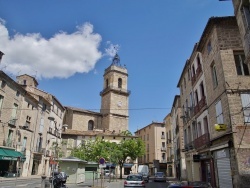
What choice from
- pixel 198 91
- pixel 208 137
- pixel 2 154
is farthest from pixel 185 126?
pixel 2 154

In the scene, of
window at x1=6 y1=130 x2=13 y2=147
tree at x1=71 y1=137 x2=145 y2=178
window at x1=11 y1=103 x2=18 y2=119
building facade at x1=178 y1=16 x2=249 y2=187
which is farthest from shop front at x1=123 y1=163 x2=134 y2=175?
building facade at x1=178 y1=16 x2=249 y2=187

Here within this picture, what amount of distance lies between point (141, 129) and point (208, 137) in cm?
5474

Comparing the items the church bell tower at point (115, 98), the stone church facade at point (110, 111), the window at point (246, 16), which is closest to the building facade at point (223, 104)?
the window at point (246, 16)

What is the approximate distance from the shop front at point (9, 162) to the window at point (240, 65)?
951 inches

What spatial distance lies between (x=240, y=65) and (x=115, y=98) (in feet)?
155

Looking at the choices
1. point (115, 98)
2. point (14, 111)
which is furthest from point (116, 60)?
point (14, 111)

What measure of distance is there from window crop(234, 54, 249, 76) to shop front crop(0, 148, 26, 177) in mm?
24166

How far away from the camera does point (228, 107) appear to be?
13.0 metres

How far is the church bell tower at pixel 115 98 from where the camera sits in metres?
58.0

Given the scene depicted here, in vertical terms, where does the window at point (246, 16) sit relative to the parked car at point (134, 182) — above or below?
above

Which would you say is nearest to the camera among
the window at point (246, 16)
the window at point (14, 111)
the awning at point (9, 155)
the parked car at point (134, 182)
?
the window at point (246, 16)

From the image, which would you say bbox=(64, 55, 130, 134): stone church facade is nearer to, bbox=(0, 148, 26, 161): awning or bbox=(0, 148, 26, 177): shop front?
bbox=(0, 148, 26, 177): shop front

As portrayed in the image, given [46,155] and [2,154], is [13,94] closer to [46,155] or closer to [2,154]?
[2,154]

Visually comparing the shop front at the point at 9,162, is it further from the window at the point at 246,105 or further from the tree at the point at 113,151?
the window at the point at 246,105
